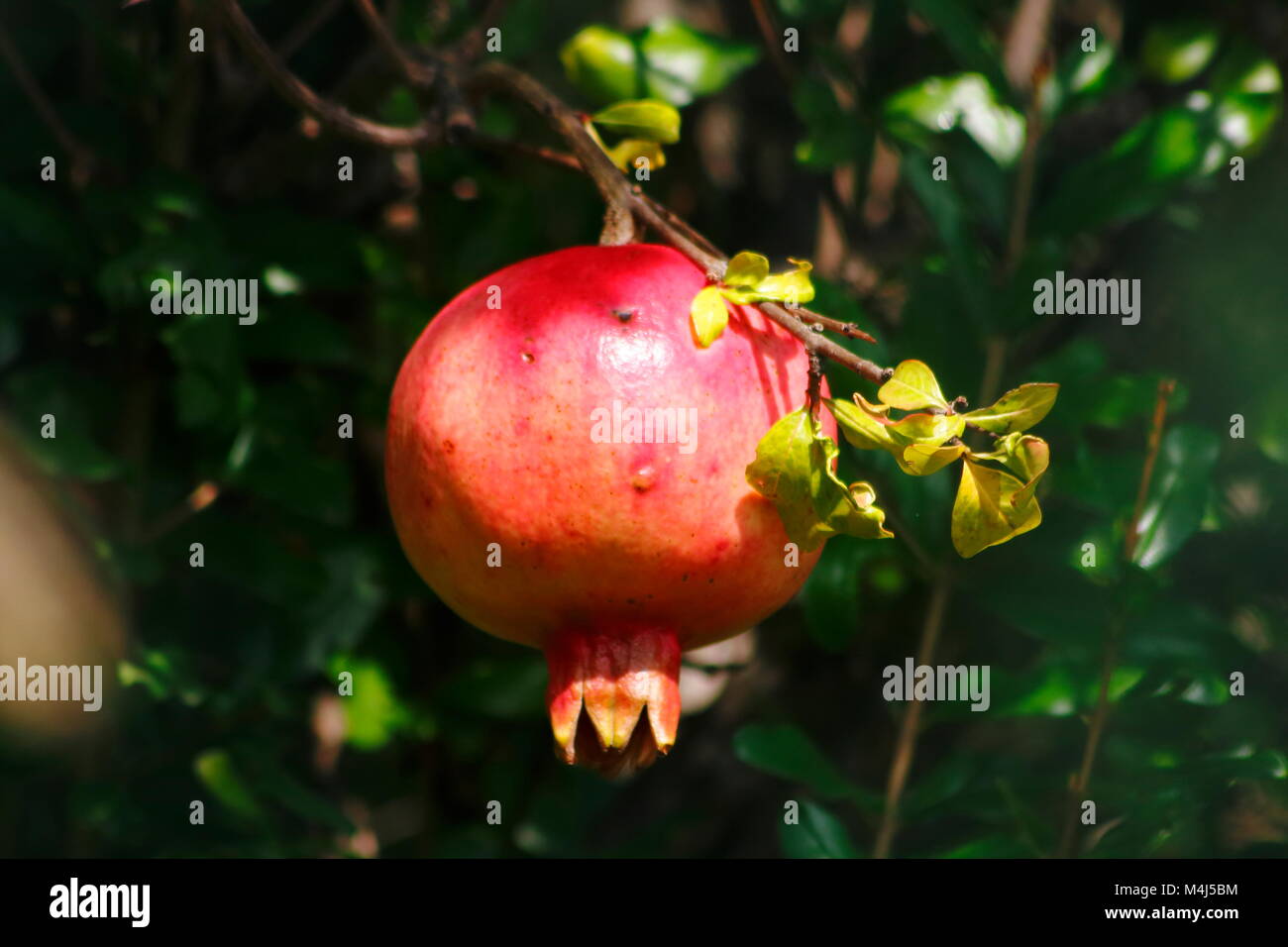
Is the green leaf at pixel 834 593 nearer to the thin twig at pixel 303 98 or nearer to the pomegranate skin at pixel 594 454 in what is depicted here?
the pomegranate skin at pixel 594 454

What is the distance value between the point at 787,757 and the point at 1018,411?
0.48 m

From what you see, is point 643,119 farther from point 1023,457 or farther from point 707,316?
point 1023,457

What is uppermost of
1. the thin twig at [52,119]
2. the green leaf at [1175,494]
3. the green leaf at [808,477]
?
the thin twig at [52,119]

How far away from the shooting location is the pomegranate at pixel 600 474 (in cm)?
62

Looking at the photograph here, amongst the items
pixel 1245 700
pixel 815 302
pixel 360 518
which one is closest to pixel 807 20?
pixel 815 302

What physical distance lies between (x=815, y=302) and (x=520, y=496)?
40 centimetres

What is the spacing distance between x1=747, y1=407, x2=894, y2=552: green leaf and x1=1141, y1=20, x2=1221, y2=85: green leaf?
979 millimetres

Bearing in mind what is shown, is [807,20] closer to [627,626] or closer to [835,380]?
[835,380]

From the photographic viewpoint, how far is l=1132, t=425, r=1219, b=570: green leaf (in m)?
1.00

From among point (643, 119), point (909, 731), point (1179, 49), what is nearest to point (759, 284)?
point (643, 119)

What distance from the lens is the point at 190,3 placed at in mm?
1084

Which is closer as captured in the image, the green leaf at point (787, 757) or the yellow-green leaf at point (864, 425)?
the yellow-green leaf at point (864, 425)

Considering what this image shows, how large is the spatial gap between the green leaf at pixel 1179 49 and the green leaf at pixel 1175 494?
1.70 ft

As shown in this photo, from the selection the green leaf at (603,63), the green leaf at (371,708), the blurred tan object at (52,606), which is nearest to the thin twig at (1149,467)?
the green leaf at (603,63)
